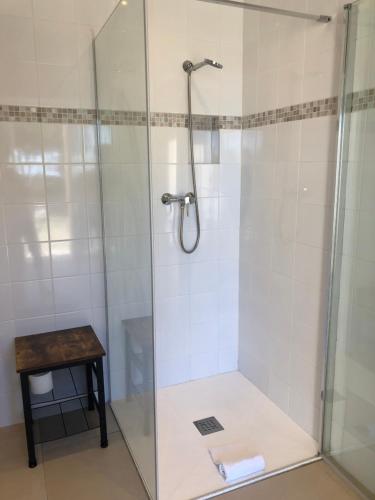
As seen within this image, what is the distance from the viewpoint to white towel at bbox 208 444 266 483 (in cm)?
198

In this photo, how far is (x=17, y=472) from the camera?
6.68 feet

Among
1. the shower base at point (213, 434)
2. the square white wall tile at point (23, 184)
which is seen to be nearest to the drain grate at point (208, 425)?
the shower base at point (213, 434)

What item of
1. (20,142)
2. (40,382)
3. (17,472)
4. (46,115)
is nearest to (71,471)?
(17,472)

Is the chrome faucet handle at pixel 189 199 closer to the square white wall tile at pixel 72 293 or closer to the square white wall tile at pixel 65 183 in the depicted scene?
the square white wall tile at pixel 65 183

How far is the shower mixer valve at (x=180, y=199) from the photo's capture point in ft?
8.17

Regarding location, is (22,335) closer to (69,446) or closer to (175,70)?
(69,446)

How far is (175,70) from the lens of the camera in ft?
7.92

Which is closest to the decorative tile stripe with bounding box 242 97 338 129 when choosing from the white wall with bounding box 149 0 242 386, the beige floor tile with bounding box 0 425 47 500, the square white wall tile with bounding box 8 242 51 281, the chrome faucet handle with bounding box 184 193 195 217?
the white wall with bounding box 149 0 242 386

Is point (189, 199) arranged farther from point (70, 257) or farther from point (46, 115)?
point (46, 115)

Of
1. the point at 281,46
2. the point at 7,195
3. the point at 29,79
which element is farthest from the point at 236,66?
the point at 7,195

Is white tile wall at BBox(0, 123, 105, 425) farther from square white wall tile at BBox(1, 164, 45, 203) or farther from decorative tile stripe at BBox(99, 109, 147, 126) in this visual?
decorative tile stripe at BBox(99, 109, 147, 126)

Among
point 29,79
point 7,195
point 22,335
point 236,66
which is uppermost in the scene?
point 236,66

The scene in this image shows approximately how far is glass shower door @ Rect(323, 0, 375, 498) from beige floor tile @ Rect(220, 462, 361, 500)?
0.08 m

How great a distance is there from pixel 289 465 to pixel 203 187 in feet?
5.32
